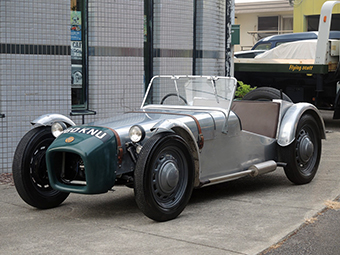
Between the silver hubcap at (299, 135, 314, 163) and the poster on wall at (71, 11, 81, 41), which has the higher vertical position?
the poster on wall at (71, 11, 81, 41)

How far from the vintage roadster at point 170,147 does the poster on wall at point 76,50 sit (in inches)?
88.0

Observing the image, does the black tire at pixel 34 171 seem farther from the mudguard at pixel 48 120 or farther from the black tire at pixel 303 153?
the black tire at pixel 303 153

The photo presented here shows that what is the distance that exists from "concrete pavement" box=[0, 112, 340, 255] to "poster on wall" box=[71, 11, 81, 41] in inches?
110

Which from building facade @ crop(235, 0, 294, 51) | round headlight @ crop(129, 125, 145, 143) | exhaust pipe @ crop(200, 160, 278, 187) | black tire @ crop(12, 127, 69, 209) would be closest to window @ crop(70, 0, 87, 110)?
black tire @ crop(12, 127, 69, 209)

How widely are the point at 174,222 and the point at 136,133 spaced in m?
0.93

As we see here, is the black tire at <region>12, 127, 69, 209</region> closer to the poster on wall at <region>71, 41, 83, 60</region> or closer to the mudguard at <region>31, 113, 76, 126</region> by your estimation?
the mudguard at <region>31, 113, 76, 126</region>

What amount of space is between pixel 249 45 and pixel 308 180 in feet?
90.0

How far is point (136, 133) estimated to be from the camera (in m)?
5.33

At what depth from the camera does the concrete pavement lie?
4652 millimetres

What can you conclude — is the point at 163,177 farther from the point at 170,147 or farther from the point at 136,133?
the point at 136,133

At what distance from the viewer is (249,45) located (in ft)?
111

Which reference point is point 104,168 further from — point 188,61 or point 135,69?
point 188,61

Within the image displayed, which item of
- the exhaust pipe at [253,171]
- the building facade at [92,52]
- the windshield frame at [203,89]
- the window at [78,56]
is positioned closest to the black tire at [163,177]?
the exhaust pipe at [253,171]

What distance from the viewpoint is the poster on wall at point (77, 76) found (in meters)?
8.90
